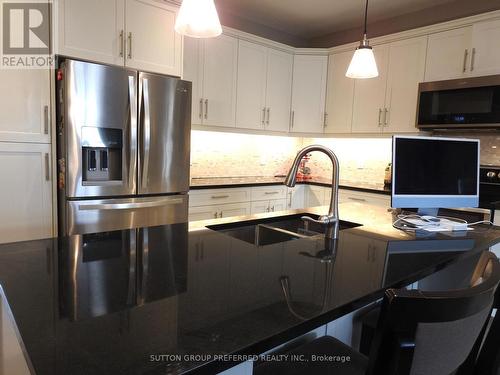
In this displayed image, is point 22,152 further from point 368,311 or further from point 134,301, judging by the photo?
point 368,311

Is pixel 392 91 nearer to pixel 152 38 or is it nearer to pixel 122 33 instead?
pixel 152 38

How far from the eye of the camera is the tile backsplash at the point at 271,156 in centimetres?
389

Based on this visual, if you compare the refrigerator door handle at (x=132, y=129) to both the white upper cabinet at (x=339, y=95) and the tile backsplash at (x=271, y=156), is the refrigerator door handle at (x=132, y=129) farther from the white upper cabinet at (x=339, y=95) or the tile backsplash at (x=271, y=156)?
the white upper cabinet at (x=339, y=95)

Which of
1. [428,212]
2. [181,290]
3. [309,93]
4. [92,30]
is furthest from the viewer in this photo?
[309,93]

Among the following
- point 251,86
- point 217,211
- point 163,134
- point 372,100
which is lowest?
point 217,211

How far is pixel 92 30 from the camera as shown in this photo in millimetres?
2451

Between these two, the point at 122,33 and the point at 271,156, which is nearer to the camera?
the point at 122,33

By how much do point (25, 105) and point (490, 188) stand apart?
3.45 metres

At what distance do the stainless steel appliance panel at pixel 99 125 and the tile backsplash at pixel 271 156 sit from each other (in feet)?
4.33

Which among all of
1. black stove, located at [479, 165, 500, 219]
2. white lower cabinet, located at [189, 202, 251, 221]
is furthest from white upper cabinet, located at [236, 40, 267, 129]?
black stove, located at [479, 165, 500, 219]

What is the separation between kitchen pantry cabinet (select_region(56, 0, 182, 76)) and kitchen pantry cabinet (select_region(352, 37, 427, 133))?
1.99m

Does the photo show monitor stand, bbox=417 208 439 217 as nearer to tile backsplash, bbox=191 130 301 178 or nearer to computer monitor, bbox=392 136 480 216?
computer monitor, bbox=392 136 480 216

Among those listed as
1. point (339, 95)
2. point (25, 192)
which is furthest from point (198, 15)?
point (339, 95)

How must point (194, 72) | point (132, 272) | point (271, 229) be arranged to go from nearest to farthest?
1. point (132, 272)
2. point (271, 229)
3. point (194, 72)
